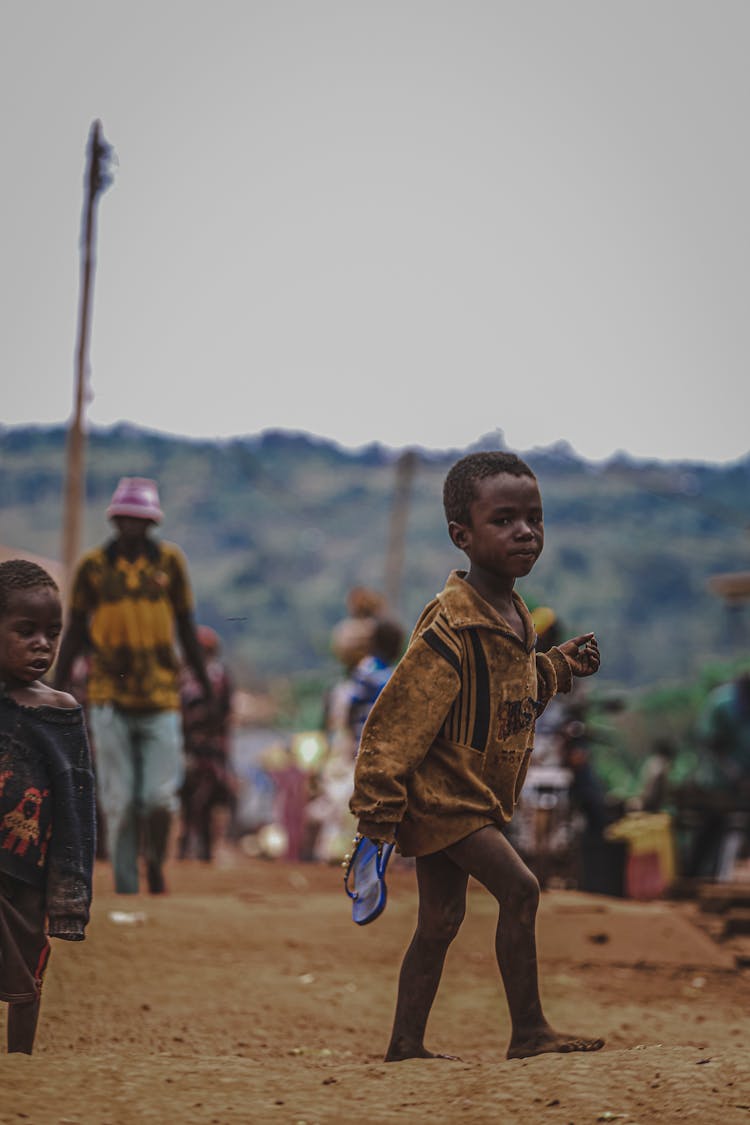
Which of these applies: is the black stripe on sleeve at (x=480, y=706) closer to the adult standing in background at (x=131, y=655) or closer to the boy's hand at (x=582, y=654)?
the boy's hand at (x=582, y=654)

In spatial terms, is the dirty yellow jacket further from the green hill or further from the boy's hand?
the green hill

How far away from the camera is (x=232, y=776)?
15.1 metres

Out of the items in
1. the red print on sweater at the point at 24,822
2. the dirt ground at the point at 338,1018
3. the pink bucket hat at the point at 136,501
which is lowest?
the dirt ground at the point at 338,1018

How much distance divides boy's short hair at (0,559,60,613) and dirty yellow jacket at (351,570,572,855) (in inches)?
37.5

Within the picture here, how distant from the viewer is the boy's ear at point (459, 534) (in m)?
4.61

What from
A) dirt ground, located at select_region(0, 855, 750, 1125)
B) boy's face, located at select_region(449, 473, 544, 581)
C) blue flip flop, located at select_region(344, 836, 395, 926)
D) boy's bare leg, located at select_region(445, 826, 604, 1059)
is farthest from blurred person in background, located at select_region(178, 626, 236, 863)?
boy's bare leg, located at select_region(445, 826, 604, 1059)

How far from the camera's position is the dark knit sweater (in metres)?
4.28

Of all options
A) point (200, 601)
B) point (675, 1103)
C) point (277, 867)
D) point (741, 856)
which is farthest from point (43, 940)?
point (200, 601)

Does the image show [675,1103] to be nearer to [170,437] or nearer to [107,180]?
[107,180]

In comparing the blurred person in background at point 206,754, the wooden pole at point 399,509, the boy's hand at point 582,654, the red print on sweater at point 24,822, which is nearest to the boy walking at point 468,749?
the boy's hand at point 582,654

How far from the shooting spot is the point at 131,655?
8523 millimetres

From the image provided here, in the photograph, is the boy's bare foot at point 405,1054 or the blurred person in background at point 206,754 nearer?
the boy's bare foot at point 405,1054

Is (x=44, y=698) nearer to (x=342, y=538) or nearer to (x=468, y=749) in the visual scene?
(x=468, y=749)

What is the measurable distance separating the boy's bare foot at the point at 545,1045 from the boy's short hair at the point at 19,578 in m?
1.73
